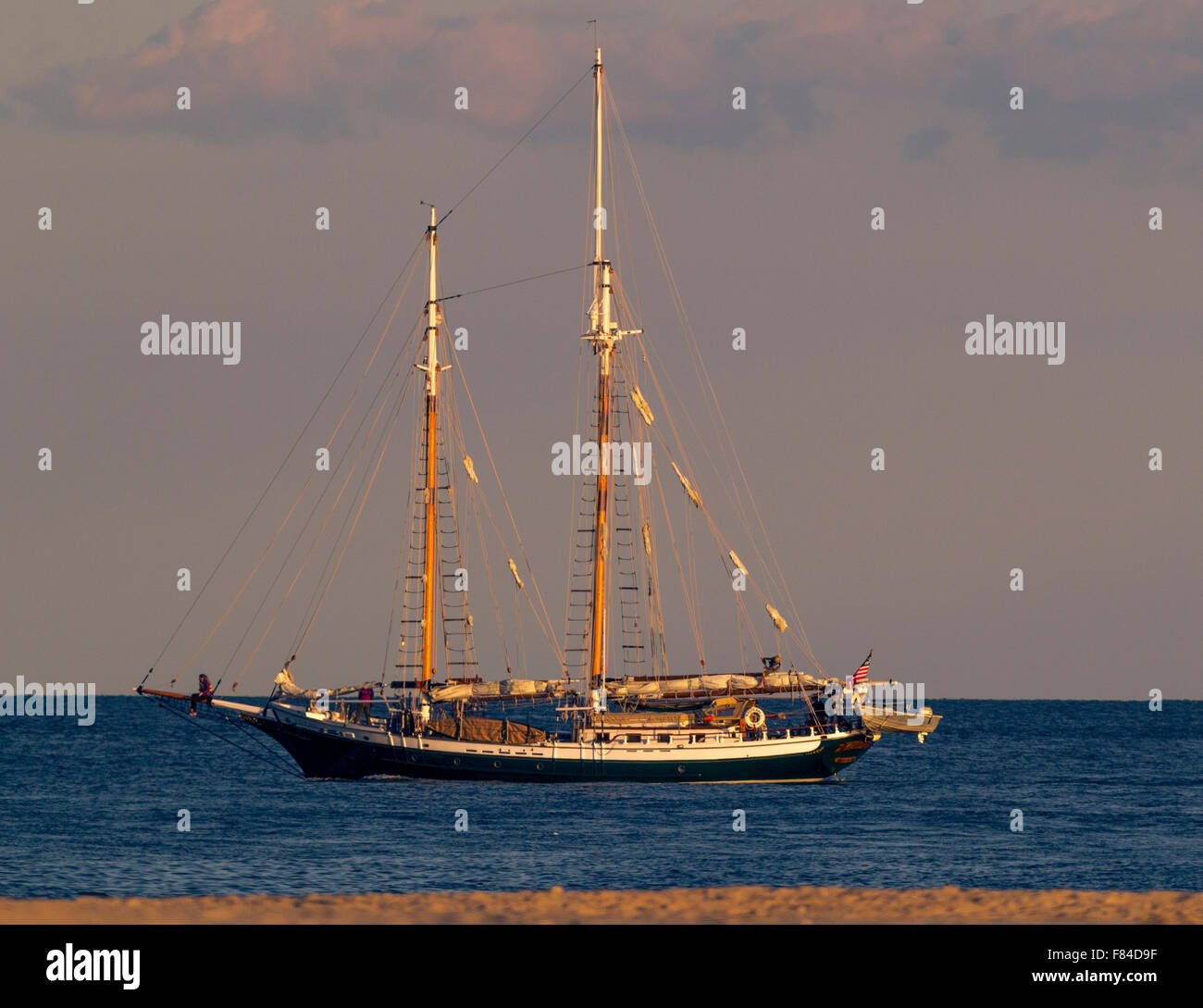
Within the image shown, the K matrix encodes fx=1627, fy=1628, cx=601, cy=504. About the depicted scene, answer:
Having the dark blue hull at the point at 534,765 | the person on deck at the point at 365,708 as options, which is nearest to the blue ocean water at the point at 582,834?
the dark blue hull at the point at 534,765

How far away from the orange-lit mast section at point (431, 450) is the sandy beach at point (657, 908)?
2101 inches

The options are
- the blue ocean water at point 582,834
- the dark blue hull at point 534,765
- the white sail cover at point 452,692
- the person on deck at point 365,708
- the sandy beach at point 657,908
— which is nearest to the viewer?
the sandy beach at point 657,908

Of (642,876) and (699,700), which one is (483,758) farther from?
(642,876)

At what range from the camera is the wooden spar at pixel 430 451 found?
91250 millimetres

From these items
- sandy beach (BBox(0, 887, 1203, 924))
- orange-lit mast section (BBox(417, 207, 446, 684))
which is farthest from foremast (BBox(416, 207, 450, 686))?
sandy beach (BBox(0, 887, 1203, 924))

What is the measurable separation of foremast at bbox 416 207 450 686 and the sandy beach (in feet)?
174

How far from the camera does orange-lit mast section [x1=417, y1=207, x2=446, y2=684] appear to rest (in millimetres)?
91312

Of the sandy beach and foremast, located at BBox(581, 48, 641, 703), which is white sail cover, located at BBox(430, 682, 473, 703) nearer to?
foremast, located at BBox(581, 48, 641, 703)

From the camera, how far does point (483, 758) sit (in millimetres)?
81000

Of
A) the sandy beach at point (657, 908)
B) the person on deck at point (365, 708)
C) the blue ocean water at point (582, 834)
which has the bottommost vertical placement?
the blue ocean water at point (582, 834)

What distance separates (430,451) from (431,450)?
0.07m

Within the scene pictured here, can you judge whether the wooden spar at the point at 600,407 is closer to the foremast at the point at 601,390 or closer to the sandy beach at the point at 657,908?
the foremast at the point at 601,390
